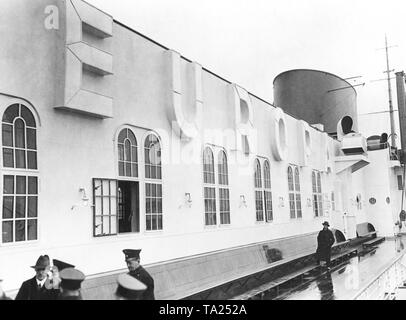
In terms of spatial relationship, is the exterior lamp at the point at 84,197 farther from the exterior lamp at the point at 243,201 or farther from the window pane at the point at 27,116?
the exterior lamp at the point at 243,201

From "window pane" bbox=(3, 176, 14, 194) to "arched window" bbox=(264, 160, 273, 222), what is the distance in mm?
8097

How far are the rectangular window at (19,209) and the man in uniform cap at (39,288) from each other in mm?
689

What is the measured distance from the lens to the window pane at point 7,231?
16.9ft

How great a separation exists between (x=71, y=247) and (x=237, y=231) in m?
5.28

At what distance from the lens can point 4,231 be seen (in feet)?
16.9

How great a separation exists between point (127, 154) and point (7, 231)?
2.41 metres

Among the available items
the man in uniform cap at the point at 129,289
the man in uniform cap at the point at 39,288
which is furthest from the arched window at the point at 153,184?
the man in uniform cap at the point at 129,289

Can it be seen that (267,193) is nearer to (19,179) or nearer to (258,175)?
(258,175)

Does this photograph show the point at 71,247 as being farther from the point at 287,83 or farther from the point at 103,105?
the point at 287,83

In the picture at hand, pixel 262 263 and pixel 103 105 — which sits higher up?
pixel 103 105

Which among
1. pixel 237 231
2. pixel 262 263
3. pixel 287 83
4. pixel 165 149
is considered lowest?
pixel 262 263

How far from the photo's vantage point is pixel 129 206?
7.34m

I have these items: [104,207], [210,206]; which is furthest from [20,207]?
[210,206]
